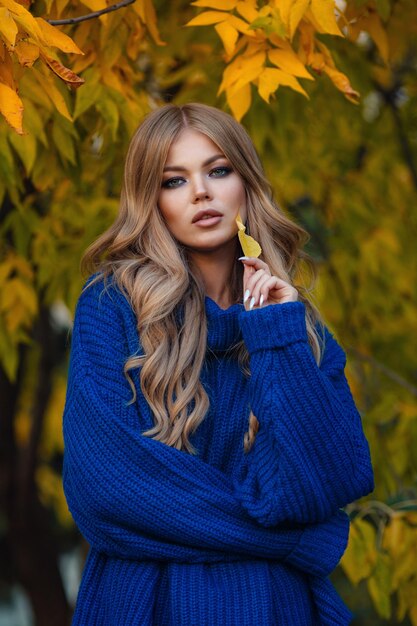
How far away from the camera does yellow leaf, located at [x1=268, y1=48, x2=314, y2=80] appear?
7.68 feet

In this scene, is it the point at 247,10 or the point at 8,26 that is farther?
the point at 247,10

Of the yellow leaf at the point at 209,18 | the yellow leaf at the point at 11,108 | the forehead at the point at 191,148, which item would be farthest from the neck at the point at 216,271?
the yellow leaf at the point at 11,108

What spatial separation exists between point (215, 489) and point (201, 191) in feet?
2.31

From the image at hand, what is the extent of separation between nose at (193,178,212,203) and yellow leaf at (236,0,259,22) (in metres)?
0.43

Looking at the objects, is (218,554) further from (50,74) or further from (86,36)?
(86,36)

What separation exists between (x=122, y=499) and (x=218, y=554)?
252 mm

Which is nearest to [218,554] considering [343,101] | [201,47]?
[201,47]

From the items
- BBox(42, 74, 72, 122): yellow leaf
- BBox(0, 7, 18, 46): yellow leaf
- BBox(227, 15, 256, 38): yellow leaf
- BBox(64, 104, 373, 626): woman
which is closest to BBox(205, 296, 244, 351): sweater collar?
BBox(64, 104, 373, 626): woman

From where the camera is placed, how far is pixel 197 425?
2.16m

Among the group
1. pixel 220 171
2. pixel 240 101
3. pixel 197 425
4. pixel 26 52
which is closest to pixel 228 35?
pixel 240 101

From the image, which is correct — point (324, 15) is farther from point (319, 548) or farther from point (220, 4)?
point (319, 548)

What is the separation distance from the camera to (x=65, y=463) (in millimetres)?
2199

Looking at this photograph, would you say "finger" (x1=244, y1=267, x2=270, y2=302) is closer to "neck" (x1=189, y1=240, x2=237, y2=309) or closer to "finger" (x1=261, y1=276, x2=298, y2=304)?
"finger" (x1=261, y1=276, x2=298, y2=304)

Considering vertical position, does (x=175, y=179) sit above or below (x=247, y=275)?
above
